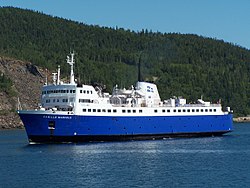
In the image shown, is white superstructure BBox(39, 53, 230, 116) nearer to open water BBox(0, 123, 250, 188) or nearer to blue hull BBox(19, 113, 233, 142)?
blue hull BBox(19, 113, 233, 142)

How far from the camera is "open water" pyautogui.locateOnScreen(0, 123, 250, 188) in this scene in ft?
138

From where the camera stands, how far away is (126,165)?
4953 cm

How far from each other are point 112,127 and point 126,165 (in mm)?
19017

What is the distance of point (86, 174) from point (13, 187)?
6.48 m

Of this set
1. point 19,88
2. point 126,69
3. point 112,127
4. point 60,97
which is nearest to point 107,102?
point 112,127

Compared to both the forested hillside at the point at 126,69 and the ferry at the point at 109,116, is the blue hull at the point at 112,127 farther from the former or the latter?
the forested hillside at the point at 126,69

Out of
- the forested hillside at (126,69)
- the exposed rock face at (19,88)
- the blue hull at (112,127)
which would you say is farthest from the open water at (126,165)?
the forested hillside at (126,69)

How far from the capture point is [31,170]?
4738 cm

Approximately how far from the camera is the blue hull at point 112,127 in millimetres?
64312

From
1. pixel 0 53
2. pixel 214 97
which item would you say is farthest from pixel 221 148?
pixel 214 97

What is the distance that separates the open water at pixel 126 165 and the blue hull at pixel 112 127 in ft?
4.13

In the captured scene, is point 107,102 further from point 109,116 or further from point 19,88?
point 19,88

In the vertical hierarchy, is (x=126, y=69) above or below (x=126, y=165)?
above

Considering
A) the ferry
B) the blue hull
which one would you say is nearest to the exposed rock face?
the ferry
